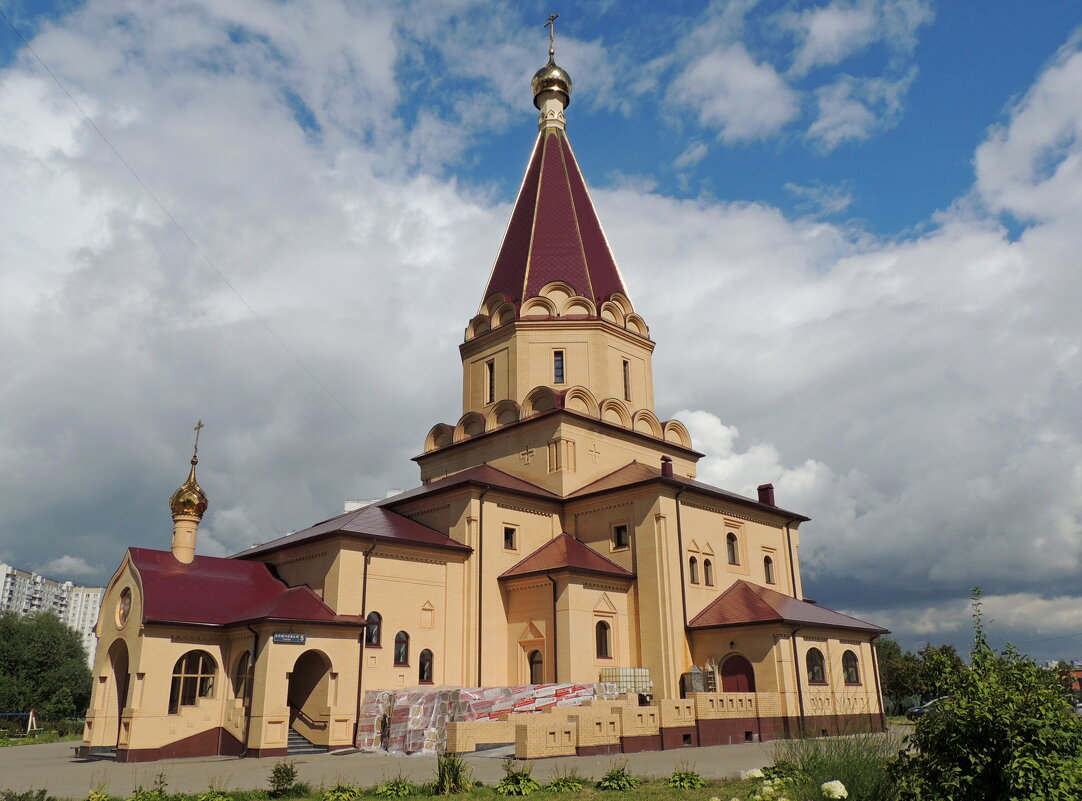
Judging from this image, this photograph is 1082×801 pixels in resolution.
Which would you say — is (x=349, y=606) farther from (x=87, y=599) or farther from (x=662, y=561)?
(x=87, y=599)

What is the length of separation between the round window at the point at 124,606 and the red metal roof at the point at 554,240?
16199 millimetres

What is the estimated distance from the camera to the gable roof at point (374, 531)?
23.8 meters

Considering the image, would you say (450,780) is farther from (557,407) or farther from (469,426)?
(469,426)

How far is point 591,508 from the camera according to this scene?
27.2m

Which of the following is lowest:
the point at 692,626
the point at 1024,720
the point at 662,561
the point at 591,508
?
the point at 1024,720

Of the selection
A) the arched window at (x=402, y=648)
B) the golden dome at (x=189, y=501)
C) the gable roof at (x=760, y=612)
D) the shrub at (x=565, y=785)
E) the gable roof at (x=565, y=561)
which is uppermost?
the golden dome at (x=189, y=501)

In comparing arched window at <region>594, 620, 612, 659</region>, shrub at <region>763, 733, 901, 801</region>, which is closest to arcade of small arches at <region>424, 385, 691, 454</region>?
arched window at <region>594, 620, 612, 659</region>

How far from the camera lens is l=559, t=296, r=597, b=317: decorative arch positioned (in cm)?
3095

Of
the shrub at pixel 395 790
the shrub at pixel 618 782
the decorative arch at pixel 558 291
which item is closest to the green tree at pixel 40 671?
the decorative arch at pixel 558 291

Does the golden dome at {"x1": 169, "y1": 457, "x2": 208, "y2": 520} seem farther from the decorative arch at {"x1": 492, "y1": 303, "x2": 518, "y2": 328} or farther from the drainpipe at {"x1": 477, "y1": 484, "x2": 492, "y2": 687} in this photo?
the decorative arch at {"x1": 492, "y1": 303, "x2": 518, "y2": 328}

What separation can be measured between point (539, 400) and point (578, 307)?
4240 millimetres

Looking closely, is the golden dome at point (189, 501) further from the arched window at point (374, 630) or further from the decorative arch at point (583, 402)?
the decorative arch at point (583, 402)

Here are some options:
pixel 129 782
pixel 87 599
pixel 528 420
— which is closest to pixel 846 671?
pixel 528 420

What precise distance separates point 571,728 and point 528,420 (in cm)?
1301
